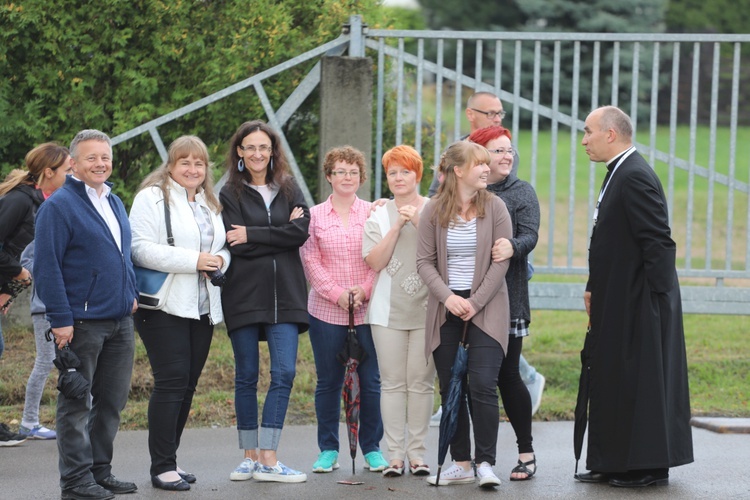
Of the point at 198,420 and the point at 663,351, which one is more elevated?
the point at 663,351

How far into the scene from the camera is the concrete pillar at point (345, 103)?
8680mm

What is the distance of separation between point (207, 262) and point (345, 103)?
3052 millimetres

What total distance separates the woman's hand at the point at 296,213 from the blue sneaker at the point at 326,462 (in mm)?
1330

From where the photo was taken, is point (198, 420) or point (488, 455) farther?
point (198, 420)

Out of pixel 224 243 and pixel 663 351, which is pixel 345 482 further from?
pixel 663 351

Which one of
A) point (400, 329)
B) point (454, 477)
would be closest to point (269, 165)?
point (400, 329)

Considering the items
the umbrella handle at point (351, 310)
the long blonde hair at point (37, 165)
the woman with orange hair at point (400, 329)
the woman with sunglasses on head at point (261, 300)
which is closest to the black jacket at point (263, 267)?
the woman with sunglasses on head at point (261, 300)

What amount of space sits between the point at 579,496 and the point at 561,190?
1649cm

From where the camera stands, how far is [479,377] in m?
6.07

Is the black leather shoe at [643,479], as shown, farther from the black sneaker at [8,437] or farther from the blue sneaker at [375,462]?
the black sneaker at [8,437]

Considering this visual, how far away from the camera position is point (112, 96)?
903 centimetres

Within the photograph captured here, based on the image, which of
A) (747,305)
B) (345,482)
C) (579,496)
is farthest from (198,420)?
(747,305)

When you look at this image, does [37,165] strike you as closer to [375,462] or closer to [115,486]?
[115,486]

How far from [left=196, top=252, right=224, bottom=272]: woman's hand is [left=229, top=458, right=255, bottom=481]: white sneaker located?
3.59 ft
